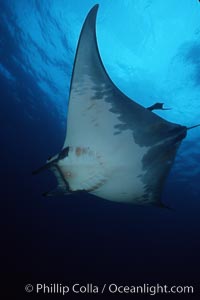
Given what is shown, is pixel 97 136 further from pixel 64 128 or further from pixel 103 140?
pixel 64 128

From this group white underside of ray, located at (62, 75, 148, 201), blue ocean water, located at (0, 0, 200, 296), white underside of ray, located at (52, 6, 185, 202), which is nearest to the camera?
white underside of ray, located at (52, 6, 185, 202)

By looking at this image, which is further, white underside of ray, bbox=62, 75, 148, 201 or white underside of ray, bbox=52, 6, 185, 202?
white underside of ray, bbox=62, 75, 148, 201

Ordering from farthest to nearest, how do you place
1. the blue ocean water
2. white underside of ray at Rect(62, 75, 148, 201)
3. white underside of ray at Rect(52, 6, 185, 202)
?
the blue ocean water → white underside of ray at Rect(62, 75, 148, 201) → white underside of ray at Rect(52, 6, 185, 202)

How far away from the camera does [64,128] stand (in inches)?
621

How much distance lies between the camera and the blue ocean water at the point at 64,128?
28.0ft

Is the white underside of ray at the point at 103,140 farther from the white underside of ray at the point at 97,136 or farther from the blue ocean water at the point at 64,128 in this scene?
the blue ocean water at the point at 64,128

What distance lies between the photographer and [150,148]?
11.4 ft

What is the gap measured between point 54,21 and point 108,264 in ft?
73.3

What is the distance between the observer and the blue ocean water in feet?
28.0

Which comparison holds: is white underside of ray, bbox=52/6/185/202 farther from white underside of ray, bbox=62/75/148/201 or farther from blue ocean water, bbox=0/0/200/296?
blue ocean water, bbox=0/0/200/296

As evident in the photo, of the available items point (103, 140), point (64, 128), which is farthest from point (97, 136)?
point (64, 128)

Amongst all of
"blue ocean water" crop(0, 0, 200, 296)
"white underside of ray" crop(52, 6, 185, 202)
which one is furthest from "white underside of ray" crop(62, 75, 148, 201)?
"blue ocean water" crop(0, 0, 200, 296)

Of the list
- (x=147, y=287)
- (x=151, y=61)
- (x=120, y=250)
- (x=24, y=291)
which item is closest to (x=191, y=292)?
(x=147, y=287)

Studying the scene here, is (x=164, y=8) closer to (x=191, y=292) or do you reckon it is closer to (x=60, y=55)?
(x=60, y=55)
